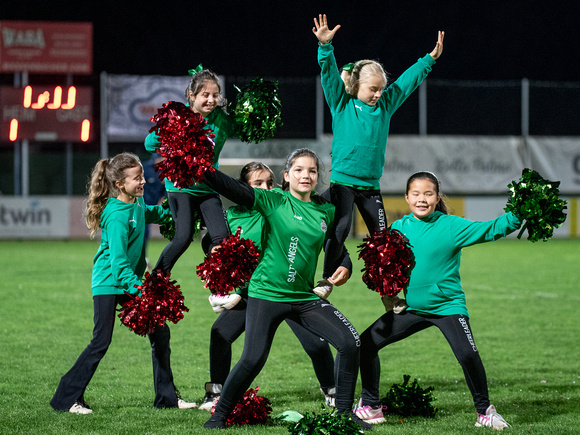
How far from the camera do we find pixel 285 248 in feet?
14.2

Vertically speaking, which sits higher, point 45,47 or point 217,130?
point 45,47

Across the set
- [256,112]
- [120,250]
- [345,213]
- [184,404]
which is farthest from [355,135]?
[184,404]

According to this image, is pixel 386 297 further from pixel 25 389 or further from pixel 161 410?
pixel 25 389

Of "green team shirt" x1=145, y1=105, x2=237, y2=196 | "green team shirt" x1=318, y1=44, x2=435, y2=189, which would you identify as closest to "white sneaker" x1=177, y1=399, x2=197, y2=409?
"green team shirt" x1=145, y1=105, x2=237, y2=196

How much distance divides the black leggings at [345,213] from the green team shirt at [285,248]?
0.30 m

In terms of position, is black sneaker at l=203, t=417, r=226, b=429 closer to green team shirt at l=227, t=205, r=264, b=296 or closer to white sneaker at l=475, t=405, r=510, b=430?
green team shirt at l=227, t=205, r=264, b=296

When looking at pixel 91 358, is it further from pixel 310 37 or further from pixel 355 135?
pixel 310 37

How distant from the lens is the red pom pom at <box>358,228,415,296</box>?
454cm

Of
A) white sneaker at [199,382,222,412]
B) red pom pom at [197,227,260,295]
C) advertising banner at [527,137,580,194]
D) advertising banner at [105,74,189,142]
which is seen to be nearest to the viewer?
red pom pom at [197,227,260,295]

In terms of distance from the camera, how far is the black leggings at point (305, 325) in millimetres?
4305

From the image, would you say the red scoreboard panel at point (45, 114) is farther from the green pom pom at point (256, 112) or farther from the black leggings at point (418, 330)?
the black leggings at point (418, 330)

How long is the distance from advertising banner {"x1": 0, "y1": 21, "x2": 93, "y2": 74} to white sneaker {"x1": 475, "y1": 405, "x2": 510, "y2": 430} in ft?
62.8

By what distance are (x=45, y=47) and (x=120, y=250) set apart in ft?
61.1

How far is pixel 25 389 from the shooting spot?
18.0 ft
